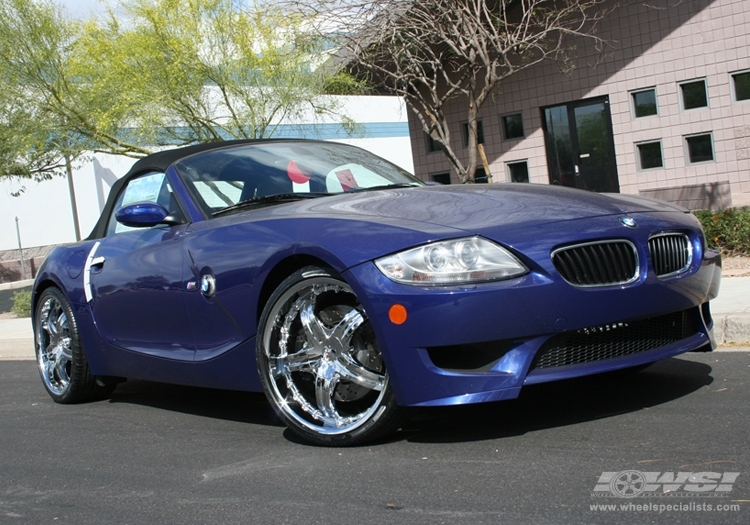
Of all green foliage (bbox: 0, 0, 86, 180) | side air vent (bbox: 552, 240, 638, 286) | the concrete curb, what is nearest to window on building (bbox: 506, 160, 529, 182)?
green foliage (bbox: 0, 0, 86, 180)

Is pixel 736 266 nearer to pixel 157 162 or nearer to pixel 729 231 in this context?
pixel 729 231

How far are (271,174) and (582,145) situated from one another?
41.1 feet

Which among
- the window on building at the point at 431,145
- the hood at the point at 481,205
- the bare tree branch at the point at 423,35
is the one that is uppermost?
the bare tree branch at the point at 423,35

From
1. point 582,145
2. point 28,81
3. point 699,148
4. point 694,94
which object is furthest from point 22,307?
point 694,94

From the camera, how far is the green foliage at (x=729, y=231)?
9.90 meters

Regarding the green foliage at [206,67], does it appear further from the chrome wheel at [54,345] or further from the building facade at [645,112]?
the chrome wheel at [54,345]

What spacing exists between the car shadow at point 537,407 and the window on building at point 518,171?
12.4m

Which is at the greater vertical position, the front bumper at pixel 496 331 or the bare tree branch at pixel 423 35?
the bare tree branch at pixel 423 35

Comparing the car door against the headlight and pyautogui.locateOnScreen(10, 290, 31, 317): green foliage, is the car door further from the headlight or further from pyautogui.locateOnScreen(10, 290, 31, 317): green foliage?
pyautogui.locateOnScreen(10, 290, 31, 317): green foliage

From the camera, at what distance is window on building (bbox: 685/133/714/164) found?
1498cm

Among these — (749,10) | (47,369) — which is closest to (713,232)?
(749,10)

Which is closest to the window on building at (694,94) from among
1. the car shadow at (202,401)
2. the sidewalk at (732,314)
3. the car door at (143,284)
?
the sidewalk at (732,314)

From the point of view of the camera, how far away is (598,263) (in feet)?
11.9

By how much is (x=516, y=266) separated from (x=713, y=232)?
23.9 ft
